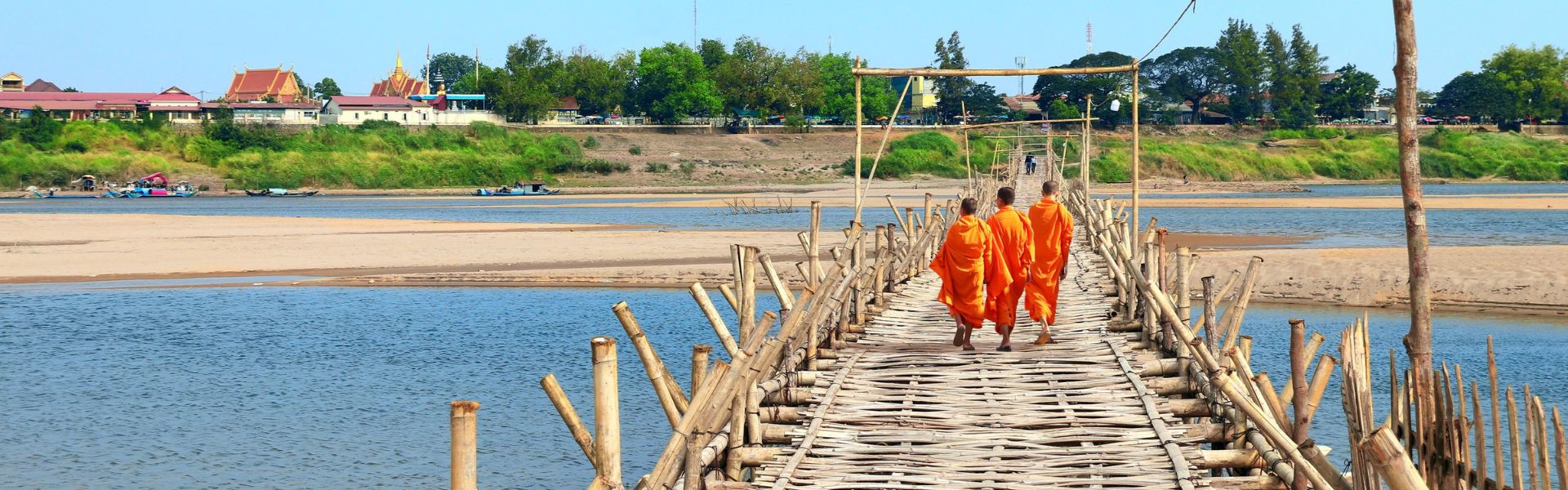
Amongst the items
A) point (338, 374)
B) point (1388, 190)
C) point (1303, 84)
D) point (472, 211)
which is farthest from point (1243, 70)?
point (338, 374)

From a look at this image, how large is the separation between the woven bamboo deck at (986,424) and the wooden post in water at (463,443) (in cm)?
174

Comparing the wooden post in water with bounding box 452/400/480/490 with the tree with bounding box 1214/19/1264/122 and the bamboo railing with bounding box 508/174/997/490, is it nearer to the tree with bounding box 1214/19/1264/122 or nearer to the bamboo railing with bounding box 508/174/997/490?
the bamboo railing with bounding box 508/174/997/490

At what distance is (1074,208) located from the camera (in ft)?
73.0

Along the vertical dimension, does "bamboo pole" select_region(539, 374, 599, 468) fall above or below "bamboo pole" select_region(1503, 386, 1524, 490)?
above

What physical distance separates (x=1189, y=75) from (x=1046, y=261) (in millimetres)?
76329

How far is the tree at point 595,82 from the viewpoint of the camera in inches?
2958

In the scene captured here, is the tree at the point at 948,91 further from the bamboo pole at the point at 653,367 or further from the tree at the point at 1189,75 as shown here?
the bamboo pole at the point at 653,367

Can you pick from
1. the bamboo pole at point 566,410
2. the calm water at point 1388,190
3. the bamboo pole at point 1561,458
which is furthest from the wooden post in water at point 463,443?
the calm water at point 1388,190

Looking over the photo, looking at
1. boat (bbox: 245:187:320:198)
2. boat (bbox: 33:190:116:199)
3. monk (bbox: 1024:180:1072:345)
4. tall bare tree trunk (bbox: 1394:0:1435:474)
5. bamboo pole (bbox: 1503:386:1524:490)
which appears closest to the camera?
bamboo pole (bbox: 1503:386:1524:490)

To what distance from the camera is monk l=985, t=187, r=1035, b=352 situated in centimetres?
827

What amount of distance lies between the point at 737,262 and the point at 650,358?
1.91m

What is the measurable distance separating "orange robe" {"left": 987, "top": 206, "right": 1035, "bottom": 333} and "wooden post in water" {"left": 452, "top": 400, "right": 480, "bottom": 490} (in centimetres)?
488

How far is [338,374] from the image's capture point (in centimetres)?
1432

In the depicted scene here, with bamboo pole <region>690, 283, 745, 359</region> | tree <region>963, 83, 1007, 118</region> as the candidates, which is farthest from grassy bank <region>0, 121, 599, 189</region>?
bamboo pole <region>690, 283, 745, 359</region>
